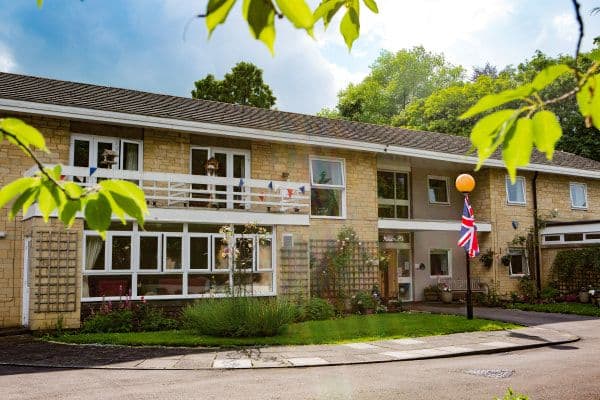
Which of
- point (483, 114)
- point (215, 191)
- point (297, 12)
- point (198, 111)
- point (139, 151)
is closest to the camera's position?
point (297, 12)

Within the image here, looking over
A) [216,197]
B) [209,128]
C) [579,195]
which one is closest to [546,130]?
[209,128]

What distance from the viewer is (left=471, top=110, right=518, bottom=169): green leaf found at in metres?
1.26

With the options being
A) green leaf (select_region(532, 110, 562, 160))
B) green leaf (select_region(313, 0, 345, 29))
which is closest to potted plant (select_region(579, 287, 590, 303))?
green leaf (select_region(313, 0, 345, 29))

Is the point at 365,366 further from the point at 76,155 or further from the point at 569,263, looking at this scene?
the point at 569,263

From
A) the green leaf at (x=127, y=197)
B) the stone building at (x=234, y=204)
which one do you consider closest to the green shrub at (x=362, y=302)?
the stone building at (x=234, y=204)

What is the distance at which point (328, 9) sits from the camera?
1725 millimetres

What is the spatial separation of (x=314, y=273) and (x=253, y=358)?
7906 millimetres

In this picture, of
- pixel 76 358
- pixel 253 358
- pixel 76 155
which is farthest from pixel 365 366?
pixel 76 155

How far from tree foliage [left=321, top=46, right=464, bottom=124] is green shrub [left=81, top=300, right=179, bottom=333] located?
126ft

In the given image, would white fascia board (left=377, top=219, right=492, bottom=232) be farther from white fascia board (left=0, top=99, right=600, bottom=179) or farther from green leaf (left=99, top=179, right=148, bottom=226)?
green leaf (left=99, top=179, right=148, bottom=226)

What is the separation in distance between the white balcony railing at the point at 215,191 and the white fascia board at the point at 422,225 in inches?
135

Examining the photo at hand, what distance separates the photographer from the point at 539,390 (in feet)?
25.2

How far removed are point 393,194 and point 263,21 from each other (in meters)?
22.2

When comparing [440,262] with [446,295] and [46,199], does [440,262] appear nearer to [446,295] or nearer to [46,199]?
[446,295]
